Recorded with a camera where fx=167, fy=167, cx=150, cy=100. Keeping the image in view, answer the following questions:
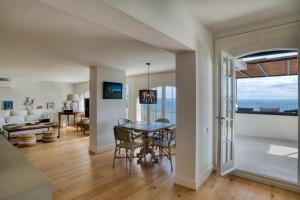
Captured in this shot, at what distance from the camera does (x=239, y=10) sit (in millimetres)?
2348

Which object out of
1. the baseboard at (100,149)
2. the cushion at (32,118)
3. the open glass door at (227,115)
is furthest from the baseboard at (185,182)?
the cushion at (32,118)

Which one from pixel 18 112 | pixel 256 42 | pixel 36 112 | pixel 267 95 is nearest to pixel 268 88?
pixel 267 95

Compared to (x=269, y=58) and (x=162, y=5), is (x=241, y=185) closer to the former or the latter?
(x=162, y=5)

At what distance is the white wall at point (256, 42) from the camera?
8.25ft

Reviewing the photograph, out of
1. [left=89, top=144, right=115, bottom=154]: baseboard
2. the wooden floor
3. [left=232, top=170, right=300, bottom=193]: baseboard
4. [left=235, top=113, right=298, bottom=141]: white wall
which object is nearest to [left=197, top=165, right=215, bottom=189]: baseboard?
the wooden floor

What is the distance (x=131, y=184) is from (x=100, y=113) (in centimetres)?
234

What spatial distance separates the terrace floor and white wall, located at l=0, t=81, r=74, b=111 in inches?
343

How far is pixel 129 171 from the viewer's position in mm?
3350

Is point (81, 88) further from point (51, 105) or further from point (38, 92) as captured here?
point (38, 92)

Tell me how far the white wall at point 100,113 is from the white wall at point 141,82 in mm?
1730

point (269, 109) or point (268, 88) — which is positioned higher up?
point (268, 88)

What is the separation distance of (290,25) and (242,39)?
0.65 m

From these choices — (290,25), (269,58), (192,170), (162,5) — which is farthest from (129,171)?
(269,58)

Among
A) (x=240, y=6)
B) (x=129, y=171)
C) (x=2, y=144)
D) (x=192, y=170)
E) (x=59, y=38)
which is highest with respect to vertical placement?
(x=240, y=6)
